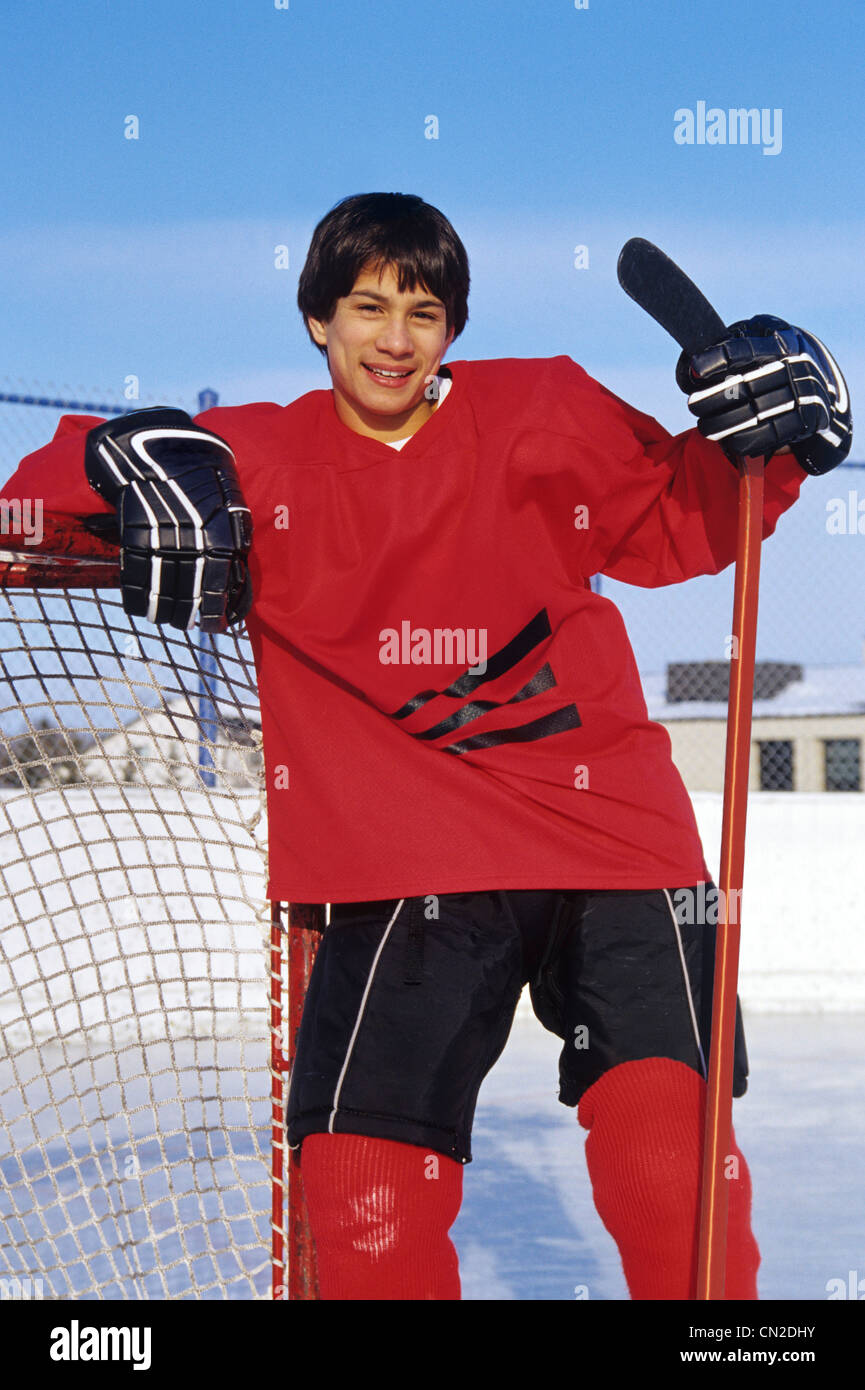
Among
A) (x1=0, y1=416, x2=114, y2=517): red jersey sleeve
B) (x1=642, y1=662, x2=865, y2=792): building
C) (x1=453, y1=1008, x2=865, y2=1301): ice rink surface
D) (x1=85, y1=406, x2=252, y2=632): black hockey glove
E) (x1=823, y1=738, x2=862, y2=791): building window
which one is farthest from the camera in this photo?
(x1=642, y1=662, x2=865, y2=792): building

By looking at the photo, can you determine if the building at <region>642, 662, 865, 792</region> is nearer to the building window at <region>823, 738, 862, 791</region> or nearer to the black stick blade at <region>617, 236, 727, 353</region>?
the building window at <region>823, 738, 862, 791</region>

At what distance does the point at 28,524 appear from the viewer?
1337 mm

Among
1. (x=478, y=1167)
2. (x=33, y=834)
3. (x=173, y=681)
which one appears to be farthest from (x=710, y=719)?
(x=173, y=681)

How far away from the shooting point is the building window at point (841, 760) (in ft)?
63.9

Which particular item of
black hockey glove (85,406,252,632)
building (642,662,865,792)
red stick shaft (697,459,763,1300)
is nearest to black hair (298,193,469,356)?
black hockey glove (85,406,252,632)

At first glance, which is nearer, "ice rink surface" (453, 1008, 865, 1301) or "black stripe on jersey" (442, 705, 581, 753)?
"black stripe on jersey" (442, 705, 581, 753)

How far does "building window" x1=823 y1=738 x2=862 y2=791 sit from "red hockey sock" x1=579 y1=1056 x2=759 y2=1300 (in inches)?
732

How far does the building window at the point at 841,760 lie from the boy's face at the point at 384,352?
18.6 meters

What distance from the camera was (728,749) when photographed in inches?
51.9

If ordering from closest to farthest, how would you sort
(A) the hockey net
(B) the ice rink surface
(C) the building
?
(A) the hockey net, (B) the ice rink surface, (C) the building

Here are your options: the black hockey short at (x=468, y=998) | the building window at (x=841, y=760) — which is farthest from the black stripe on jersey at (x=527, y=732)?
the building window at (x=841, y=760)

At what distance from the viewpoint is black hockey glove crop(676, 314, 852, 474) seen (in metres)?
1.27
